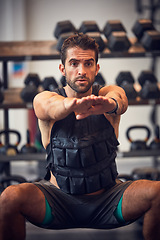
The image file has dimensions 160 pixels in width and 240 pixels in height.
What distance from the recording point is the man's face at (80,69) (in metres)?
1.91

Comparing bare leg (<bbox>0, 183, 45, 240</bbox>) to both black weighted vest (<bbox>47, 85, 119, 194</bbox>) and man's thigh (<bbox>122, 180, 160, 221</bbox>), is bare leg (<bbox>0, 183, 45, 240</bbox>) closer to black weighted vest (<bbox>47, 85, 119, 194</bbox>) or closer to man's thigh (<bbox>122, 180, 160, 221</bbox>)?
black weighted vest (<bbox>47, 85, 119, 194</bbox>)

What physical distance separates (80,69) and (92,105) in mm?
217

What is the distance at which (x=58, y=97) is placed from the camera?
191 cm

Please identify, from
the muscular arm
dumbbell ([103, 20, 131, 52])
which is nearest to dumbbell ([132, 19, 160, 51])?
dumbbell ([103, 20, 131, 52])

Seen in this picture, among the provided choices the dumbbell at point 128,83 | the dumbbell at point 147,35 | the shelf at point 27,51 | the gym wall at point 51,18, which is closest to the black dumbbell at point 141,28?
the dumbbell at point 147,35

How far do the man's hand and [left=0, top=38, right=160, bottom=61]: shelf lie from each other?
4.76 ft

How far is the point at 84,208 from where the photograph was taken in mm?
1914

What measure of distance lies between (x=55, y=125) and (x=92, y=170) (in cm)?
31

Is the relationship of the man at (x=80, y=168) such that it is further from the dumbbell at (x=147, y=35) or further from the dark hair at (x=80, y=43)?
the dumbbell at (x=147, y=35)

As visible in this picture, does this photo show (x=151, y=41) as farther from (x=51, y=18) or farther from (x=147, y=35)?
(x=51, y=18)

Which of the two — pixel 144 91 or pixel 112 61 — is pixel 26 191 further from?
pixel 112 61

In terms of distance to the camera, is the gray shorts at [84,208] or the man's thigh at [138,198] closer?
the man's thigh at [138,198]

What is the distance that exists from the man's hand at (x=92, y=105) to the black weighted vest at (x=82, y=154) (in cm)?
18

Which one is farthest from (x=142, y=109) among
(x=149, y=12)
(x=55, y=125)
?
(x=55, y=125)
